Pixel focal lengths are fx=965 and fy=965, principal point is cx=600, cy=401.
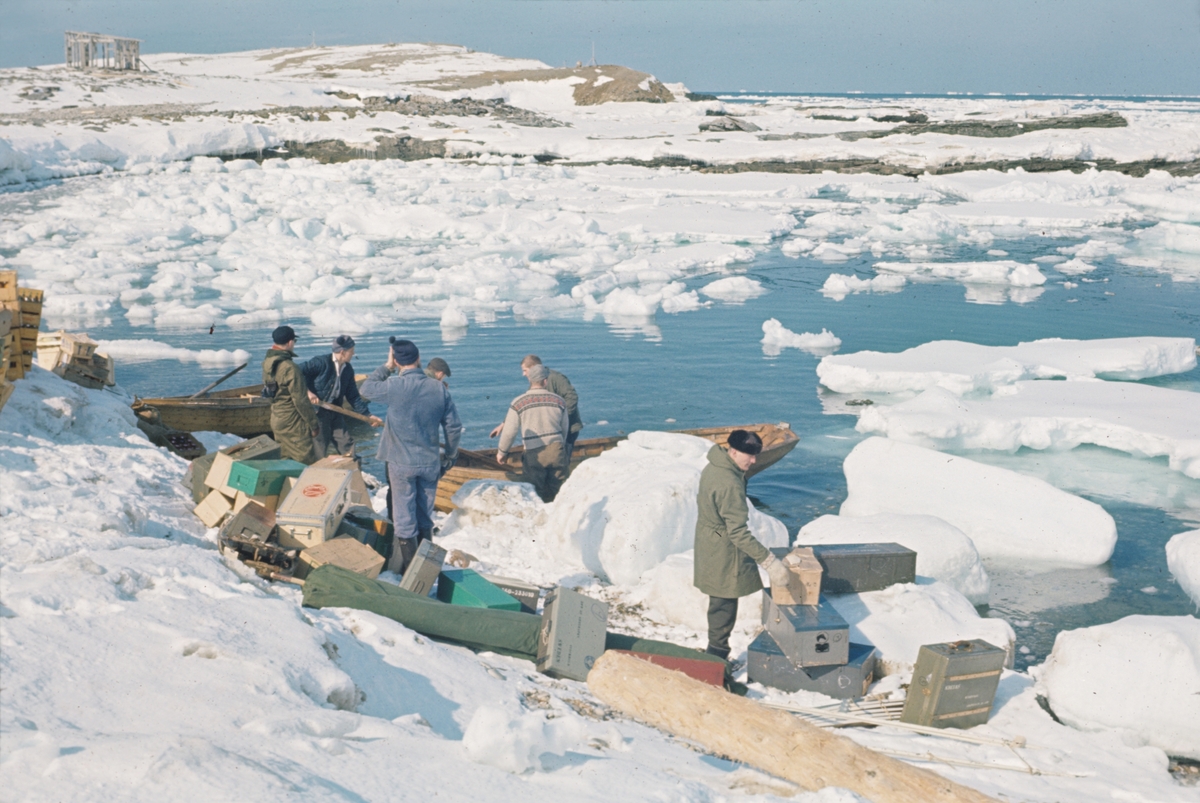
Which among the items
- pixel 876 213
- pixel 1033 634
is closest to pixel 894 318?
pixel 1033 634

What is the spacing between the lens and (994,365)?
1387 centimetres

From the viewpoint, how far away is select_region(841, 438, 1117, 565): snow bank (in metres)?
8.74

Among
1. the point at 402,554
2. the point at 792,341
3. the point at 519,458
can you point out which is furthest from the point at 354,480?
the point at 792,341

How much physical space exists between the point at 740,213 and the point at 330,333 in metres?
18.5

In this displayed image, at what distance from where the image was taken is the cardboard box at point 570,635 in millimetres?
5684

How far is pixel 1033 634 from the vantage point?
7535mm

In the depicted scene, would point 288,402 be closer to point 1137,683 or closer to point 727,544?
point 727,544

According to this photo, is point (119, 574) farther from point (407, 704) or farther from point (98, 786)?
point (98, 786)

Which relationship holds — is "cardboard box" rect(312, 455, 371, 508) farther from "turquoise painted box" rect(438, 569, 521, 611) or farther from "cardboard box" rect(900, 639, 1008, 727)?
"cardboard box" rect(900, 639, 1008, 727)

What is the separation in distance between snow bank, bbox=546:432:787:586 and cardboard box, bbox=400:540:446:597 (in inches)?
69.8

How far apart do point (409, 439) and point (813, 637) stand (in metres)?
3.09

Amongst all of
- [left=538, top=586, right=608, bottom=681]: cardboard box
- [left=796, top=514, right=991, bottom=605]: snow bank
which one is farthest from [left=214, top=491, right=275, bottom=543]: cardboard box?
[left=796, top=514, right=991, bottom=605]: snow bank

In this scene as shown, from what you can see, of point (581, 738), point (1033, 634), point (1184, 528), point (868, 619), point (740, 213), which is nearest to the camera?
point (581, 738)

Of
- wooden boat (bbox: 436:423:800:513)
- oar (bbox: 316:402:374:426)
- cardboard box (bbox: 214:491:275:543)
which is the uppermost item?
oar (bbox: 316:402:374:426)
